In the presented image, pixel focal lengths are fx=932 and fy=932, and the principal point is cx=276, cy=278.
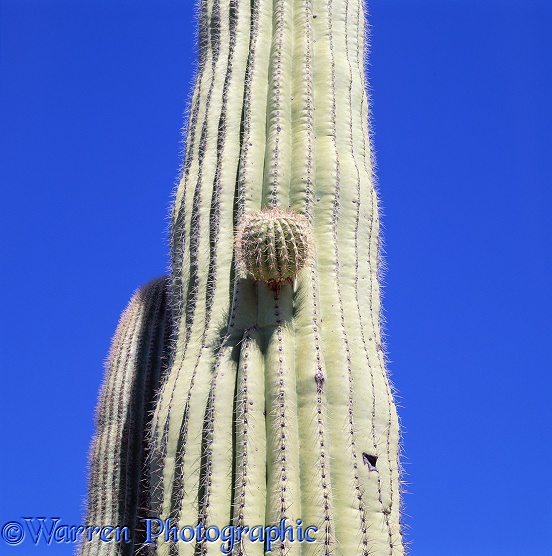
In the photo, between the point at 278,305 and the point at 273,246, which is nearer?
the point at 273,246

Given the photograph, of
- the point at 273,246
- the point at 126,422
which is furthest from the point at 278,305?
the point at 126,422

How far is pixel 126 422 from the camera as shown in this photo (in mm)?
7117

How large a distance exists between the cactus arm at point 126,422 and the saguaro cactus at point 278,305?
1.75 metres

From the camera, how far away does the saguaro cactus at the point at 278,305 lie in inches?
173

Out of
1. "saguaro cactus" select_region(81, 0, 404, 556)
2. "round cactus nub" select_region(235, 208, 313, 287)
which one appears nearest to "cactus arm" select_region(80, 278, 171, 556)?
"saguaro cactus" select_region(81, 0, 404, 556)

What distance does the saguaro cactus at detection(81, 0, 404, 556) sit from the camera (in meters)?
4.40

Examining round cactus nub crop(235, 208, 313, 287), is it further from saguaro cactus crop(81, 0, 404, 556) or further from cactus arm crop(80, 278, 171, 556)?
cactus arm crop(80, 278, 171, 556)

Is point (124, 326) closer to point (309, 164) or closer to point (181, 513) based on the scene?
point (309, 164)

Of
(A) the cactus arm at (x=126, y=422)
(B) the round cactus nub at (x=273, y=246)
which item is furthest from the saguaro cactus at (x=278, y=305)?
(A) the cactus arm at (x=126, y=422)

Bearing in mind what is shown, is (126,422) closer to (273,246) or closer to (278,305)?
(278,305)

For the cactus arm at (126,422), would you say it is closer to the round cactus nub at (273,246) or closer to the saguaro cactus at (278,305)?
the saguaro cactus at (278,305)

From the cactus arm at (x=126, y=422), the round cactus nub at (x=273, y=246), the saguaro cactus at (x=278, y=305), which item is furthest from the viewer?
the cactus arm at (x=126, y=422)

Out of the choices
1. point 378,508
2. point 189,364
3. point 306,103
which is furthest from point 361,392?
point 306,103

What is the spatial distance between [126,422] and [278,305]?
2585mm
